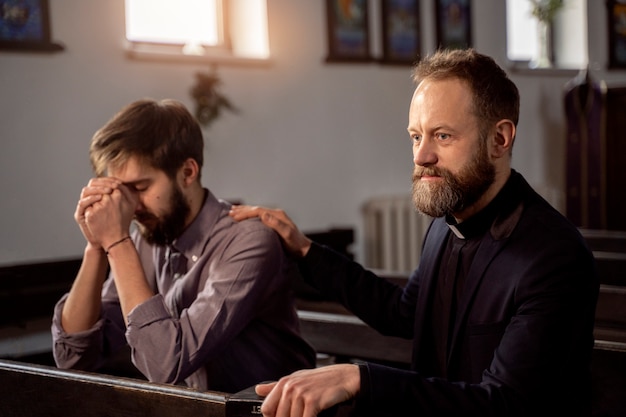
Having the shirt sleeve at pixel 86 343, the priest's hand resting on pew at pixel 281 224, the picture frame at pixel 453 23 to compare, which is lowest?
the shirt sleeve at pixel 86 343

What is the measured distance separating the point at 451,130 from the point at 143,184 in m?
0.90

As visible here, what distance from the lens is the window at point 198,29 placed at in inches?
229

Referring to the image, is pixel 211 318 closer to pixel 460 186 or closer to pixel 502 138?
pixel 460 186

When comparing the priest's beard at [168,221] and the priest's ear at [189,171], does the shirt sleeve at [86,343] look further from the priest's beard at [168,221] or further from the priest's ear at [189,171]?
the priest's ear at [189,171]

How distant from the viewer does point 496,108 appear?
198cm

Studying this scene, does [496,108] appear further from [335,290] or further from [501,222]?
[335,290]

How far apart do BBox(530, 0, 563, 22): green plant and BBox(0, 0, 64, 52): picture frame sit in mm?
4688

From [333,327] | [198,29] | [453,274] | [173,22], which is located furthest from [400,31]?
[453,274]

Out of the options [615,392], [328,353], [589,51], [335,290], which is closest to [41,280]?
[328,353]

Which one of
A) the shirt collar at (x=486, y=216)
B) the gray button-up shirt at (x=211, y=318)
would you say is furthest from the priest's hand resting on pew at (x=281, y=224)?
the shirt collar at (x=486, y=216)

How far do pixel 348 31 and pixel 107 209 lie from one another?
4769mm

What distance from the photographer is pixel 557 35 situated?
9227 millimetres

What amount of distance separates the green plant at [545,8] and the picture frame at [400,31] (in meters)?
1.42

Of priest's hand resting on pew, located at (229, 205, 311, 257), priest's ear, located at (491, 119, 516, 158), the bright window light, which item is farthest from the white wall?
priest's ear, located at (491, 119, 516, 158)
